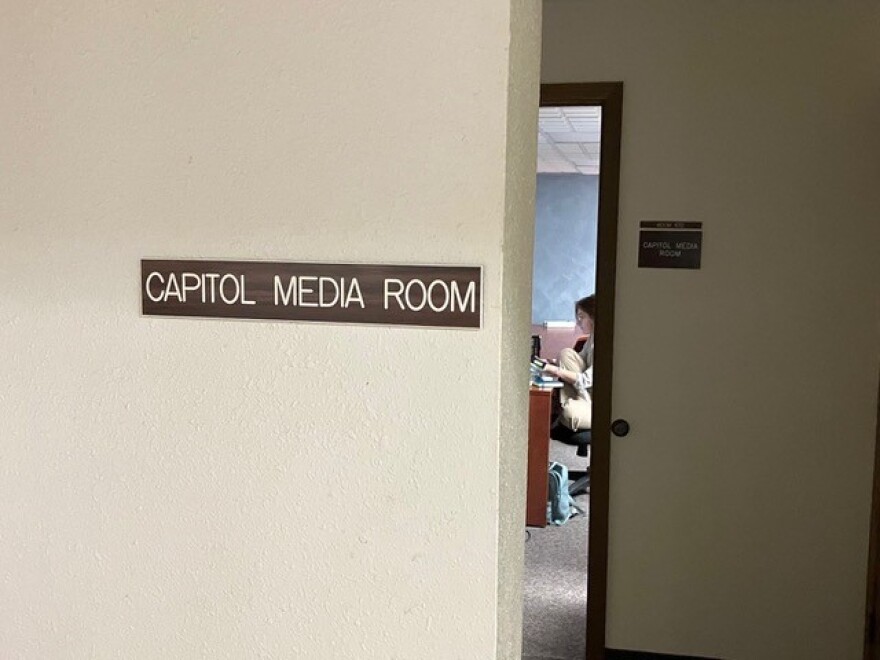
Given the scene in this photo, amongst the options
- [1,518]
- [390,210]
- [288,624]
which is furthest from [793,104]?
[1,518]

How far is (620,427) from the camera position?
2689 millimetres

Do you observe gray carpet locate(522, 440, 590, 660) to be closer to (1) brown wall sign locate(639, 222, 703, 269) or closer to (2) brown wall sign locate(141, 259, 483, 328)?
(1) brown wall sign locate(639, 222, 703, 269)

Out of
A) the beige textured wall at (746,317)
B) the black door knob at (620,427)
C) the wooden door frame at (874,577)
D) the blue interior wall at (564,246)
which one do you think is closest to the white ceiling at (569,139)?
the blue interior wall at (564,246)

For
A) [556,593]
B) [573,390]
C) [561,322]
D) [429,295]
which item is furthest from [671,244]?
[561,322]

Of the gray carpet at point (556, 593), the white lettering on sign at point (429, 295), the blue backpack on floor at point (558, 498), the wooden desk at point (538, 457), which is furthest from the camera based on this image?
the blue backpack on floor at point (558, 498)

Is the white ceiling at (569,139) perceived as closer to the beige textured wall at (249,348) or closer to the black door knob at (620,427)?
the black door knob at (620,427)

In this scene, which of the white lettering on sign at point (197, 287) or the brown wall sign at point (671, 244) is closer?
the white lettering on sign at point (197, 287)

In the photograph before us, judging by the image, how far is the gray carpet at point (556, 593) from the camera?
295 centimetres

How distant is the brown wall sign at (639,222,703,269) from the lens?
8.50 ft

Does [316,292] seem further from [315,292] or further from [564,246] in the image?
[564,246]

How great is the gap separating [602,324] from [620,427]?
0.35 metres

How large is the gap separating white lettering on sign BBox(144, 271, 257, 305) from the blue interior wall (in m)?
7.59

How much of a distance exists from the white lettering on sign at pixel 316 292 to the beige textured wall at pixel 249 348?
3 cm

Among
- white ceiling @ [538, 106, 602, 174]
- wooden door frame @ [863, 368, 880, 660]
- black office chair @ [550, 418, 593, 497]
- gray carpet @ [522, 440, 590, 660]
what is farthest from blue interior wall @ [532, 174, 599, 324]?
wooden door frame @ [863, 368, 880, 660]
